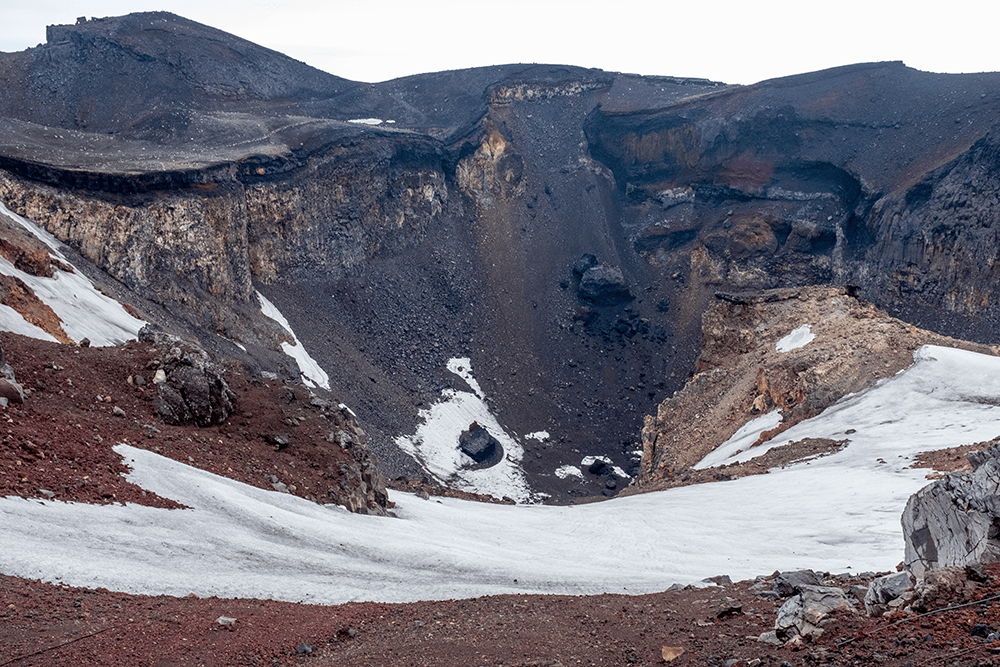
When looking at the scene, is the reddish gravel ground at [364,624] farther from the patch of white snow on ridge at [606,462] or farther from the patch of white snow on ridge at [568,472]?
the patch of white snow on ridge at [606,462]

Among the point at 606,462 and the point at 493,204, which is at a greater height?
the point at 493,204

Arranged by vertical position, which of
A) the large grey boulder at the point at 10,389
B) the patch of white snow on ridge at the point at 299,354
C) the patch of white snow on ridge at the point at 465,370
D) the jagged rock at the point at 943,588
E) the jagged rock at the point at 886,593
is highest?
the large grey boulder at the point at 10,389

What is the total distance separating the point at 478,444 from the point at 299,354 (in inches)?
519

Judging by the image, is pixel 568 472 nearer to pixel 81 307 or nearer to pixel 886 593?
pixel 81 307

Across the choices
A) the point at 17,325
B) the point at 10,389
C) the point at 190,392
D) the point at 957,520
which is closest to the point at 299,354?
the point at 17,325

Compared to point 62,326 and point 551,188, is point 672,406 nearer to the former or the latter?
point 62,326

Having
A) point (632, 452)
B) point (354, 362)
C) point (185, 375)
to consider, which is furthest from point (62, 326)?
point (632, 452)

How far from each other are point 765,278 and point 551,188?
906 inches

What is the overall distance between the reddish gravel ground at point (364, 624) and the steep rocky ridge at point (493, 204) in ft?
85.6

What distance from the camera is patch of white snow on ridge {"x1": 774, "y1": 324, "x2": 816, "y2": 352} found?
32500 mm

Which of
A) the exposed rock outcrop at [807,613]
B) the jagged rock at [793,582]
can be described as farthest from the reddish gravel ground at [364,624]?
the jagged rock at [793,582]

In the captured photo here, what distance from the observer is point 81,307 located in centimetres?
2928

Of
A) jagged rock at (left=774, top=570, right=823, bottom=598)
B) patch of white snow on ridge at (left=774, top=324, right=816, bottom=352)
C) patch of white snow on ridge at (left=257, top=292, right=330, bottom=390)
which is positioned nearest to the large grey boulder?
jagged rock at (left=774, top=570, right=823, bottom=598)

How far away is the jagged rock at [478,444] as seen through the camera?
1743 inches
